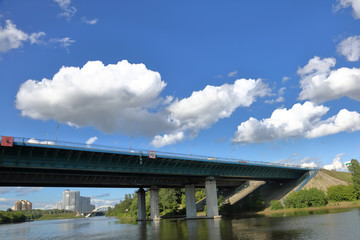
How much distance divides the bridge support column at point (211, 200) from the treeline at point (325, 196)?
94.4 ft

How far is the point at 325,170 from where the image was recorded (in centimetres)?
13000

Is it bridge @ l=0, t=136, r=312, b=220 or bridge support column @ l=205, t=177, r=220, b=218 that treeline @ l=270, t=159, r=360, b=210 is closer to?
bridge @ l=0, t=136, r=312, b=220

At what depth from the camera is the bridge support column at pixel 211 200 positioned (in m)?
90.1

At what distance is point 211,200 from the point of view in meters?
91.2

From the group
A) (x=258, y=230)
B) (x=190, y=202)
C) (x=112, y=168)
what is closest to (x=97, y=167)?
(x=112, y=168)

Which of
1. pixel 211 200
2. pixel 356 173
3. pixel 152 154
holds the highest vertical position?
pixel 152 154

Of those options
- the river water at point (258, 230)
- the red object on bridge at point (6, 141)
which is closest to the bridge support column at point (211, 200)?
the river water at point (258, 230)

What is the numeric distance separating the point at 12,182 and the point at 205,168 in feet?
180

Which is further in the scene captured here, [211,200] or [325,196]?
[325,196]

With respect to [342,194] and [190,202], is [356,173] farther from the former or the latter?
[190,202]

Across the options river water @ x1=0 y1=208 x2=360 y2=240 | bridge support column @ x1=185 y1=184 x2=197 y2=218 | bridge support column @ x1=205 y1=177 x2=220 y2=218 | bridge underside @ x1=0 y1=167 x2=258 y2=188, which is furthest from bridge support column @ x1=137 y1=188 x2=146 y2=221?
river water @ x1=0 y1=208 x2=360 y2=240

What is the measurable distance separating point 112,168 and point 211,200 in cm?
3701

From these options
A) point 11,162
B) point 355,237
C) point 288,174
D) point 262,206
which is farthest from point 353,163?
point 11,162

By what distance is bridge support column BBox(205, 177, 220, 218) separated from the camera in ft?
295
